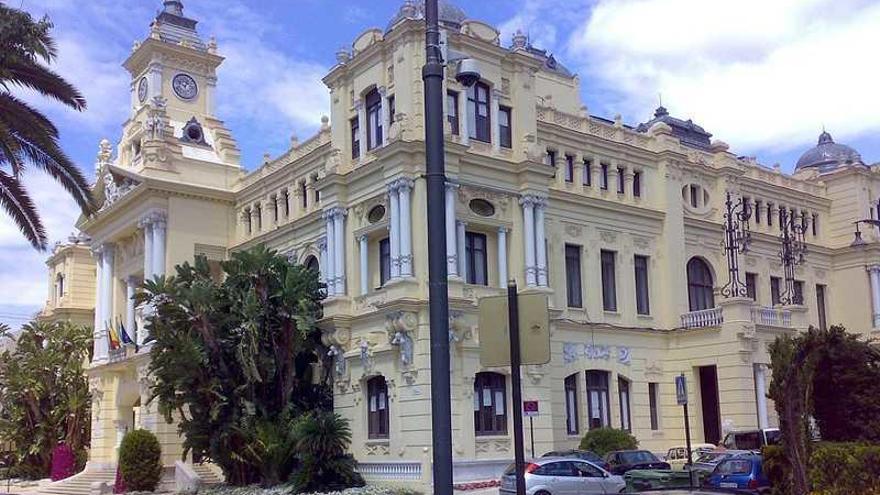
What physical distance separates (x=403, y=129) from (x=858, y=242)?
27.1 m

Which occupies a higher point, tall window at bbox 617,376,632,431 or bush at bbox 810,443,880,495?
tall window at bbox 617,376,632,431

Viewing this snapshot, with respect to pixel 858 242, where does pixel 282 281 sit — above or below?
below

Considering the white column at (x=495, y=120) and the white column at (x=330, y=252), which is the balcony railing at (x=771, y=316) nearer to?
the white column at (x=495, y=120)

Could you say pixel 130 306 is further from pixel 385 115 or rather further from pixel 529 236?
pixel 529 236

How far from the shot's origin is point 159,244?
4491 centimetres

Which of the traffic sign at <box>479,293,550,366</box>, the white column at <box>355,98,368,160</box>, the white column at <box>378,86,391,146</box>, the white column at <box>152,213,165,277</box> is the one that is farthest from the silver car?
the white column at <box>152,213,165,277</box>

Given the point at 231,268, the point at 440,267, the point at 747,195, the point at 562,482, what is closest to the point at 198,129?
the point at 231,268

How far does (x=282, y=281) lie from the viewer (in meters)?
35.0

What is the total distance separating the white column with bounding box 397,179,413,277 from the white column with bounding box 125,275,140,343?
19160 mm

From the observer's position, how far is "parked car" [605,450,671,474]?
30125mm

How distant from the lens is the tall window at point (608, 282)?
132 feet

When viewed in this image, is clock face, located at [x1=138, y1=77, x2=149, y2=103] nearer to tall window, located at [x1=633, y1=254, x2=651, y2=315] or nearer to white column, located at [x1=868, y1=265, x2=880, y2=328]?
tall window, located at [x1=633, y1=254, x2=651, y2=315]

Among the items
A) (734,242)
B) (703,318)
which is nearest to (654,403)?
(703,318)

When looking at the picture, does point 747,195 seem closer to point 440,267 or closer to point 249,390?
point 249,390
